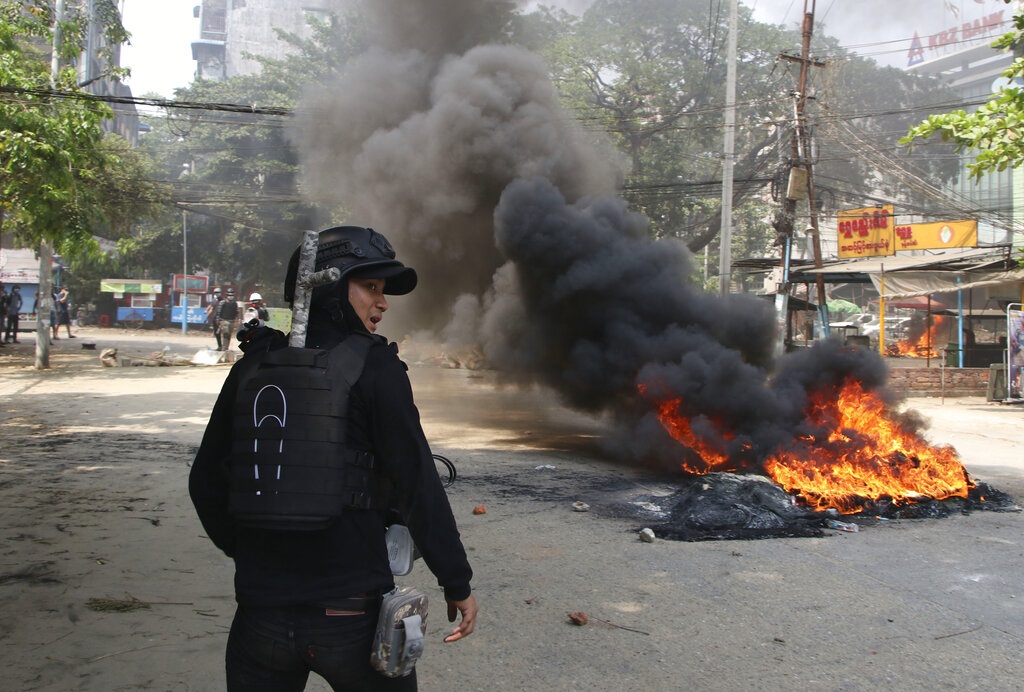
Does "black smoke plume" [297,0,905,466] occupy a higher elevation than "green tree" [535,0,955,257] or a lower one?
lower

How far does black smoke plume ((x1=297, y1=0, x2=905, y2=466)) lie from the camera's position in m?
7.44

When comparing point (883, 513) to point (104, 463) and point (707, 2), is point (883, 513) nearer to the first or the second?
point (104, 463)

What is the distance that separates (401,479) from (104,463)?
241 inches

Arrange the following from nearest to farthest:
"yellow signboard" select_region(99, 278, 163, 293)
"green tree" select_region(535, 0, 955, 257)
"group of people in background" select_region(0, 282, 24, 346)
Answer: "group of people in background" select_region(0, 282, 24, 346) < "green tree" select_region(535, 0, 955, 257) < "yellow signboard" select_region(99, 278, 163, 293)

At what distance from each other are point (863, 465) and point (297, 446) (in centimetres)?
556

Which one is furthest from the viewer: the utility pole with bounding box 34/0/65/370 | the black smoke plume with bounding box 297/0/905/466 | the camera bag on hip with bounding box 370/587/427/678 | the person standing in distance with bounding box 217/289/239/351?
the person standing in distance with bounding box 217/289/239/351

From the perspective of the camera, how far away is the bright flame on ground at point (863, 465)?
6004 mm

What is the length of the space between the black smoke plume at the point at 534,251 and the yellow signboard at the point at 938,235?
15.0 m

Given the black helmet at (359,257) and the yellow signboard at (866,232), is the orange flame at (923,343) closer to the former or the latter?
the yellow signboard at (866,232)

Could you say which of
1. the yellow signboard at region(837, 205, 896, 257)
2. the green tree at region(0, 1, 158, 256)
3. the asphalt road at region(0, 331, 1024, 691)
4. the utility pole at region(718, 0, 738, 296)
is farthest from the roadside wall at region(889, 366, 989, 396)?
the green tree at region(0, 1, 158, 256)

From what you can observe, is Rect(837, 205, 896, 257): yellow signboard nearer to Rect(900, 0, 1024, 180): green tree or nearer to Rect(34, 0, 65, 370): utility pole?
Rect(900, 0, 1024, 180): green tree

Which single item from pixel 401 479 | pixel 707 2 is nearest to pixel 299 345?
pixel 401 479

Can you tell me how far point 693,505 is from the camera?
560cm

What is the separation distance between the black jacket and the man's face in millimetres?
141
